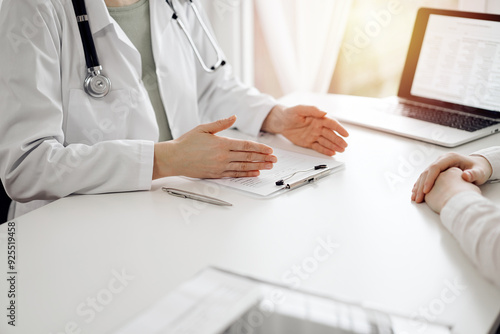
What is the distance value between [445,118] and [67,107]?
108 cm

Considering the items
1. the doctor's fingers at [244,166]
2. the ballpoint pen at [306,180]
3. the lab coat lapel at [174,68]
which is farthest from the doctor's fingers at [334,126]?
the lab coat lapel at [174,68]

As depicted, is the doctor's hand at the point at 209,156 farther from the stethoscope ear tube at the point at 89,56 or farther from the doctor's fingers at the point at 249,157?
the stethoscope ear tube at the point at 89,56

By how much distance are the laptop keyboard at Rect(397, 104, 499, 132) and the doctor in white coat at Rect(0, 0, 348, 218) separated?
0.37 m

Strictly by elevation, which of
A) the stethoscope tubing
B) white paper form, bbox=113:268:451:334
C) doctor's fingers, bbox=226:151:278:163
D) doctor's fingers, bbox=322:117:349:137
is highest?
the stethoscope tubing

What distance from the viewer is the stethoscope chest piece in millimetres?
1200

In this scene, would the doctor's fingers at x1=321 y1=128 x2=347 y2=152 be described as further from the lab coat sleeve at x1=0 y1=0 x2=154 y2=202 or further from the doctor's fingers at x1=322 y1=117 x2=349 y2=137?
the lab coat sleeve at x1=0 y1=0 x2=154 y2=202

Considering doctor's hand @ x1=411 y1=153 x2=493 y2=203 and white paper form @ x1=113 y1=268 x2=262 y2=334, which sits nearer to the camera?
white paper form @ x1=113 y1=268 x2=262 y2=334

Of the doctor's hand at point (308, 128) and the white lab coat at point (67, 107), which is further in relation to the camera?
the doctor's hand at point (308, 128)

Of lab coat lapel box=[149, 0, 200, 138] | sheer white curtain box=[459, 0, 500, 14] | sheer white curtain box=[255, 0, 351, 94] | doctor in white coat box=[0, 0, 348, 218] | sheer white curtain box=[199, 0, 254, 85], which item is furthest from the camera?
sheer white curtain box=[199, 0, 254, 85]

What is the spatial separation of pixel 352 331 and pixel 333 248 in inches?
9.6

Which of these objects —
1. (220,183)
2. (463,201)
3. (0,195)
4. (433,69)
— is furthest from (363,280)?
(433,69)

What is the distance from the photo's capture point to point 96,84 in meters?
1.21

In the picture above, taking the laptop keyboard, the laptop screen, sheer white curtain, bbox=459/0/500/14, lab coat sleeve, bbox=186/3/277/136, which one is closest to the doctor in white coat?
lab coat sleeve, bbox=186/3/277/136

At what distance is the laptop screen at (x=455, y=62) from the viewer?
1.50 meters
